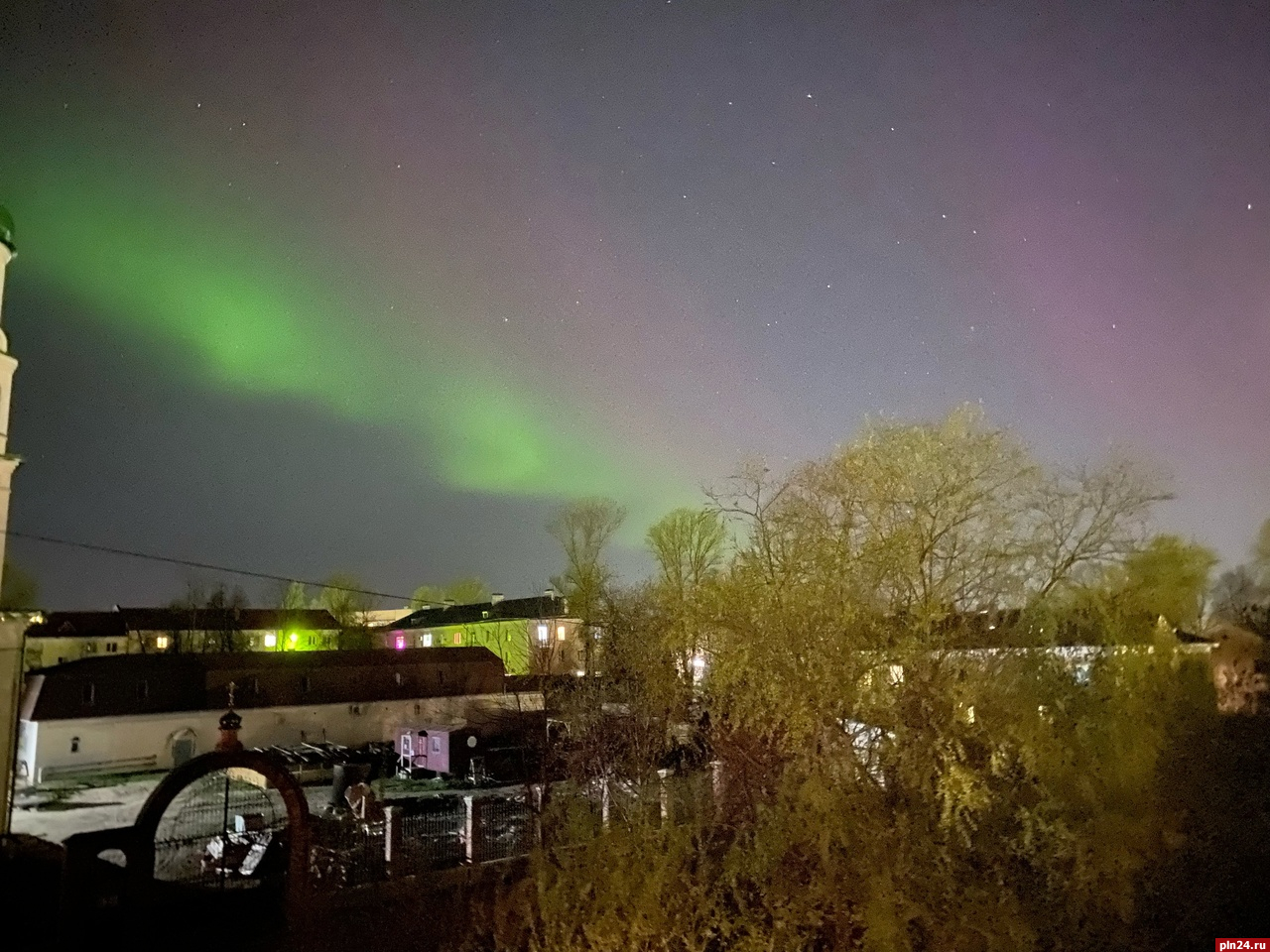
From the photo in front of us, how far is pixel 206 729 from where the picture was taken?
33.6 meters

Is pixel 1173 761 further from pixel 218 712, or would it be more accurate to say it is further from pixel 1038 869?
pixel 218 712

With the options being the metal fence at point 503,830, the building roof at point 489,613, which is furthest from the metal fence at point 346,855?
the building roof at point 489,613

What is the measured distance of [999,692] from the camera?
1084 cm

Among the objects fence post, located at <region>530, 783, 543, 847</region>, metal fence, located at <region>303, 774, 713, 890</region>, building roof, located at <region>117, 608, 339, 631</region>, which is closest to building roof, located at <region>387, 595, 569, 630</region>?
building roof, located at <region>117, 608, 339, 631</region>

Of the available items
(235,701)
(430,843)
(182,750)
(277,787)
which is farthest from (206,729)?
(277,787)

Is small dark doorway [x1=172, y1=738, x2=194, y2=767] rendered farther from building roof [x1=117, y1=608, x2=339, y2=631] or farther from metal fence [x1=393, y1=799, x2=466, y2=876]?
building roof [x1=117, y1=608, x2=339, y2=631]

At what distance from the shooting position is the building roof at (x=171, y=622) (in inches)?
2440

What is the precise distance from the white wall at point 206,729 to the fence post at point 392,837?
48.6 feet

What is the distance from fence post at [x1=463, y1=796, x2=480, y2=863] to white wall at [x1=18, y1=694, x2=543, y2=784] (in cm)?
1420

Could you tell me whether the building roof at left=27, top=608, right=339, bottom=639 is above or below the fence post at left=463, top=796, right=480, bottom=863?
above

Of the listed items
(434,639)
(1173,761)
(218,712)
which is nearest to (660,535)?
(218,712)

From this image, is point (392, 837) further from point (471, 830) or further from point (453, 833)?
point (453, 833)

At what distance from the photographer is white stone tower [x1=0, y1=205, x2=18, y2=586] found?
1802 centimetres

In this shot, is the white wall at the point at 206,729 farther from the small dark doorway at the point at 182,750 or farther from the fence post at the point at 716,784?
the fence post at the point at 716,784
